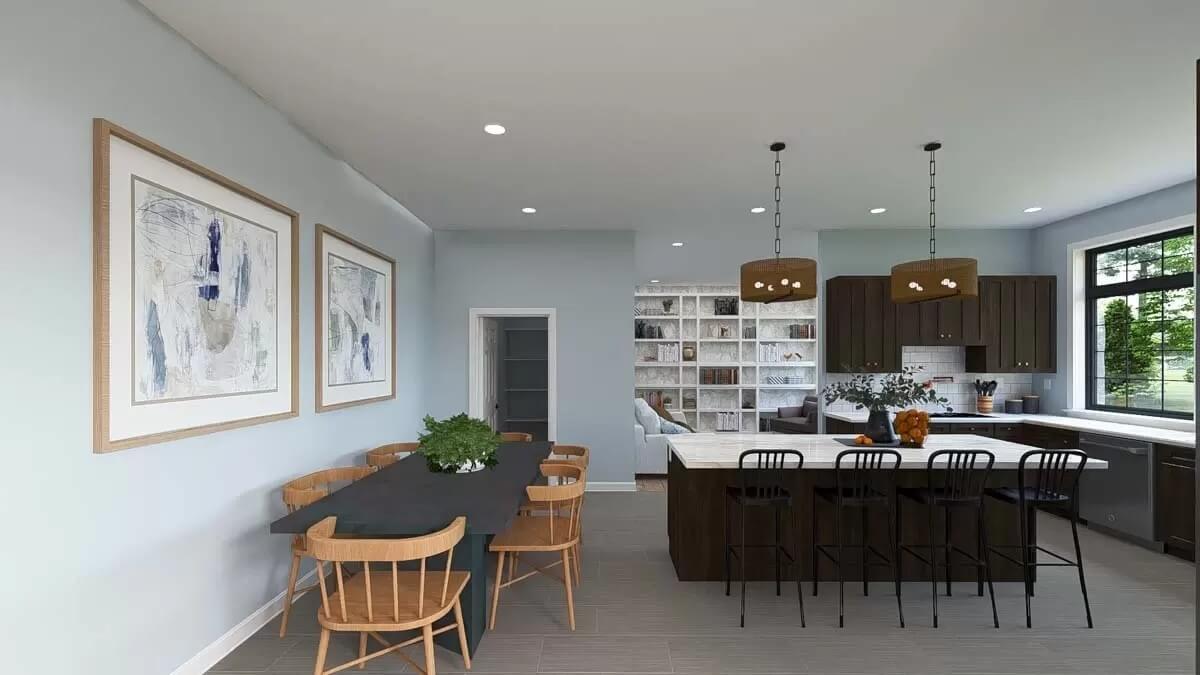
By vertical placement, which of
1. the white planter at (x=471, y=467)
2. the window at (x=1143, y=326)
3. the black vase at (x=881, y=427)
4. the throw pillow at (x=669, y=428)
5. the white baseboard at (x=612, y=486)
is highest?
the window at (x=1143, y=326)

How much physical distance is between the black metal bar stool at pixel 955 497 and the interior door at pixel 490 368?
15.2 feet

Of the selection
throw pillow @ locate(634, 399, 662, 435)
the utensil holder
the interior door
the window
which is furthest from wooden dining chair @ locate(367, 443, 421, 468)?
the window

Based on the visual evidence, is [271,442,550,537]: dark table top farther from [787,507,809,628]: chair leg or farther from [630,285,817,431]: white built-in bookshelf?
[630,285,817,431]: white built-in bookshelf

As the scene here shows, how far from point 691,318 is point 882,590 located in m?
7.24

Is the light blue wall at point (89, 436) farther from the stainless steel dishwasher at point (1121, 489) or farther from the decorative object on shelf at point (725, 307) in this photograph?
the decorative object on shelf at point (725, 307)

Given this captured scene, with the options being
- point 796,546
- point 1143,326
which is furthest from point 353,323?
point 1143,326

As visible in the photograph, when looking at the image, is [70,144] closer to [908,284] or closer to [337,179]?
[337,179]

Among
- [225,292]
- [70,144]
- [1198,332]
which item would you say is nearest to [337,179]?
[225,292]

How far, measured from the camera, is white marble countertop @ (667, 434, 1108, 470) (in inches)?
141

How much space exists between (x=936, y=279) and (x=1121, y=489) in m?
2.85

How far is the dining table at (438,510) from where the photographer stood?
260 cm

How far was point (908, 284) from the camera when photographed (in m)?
3.89

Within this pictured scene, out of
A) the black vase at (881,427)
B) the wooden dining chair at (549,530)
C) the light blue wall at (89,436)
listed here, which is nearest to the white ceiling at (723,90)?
the light blue wall at (89,436)

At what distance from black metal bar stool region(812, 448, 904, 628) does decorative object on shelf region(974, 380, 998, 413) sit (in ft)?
10.8
